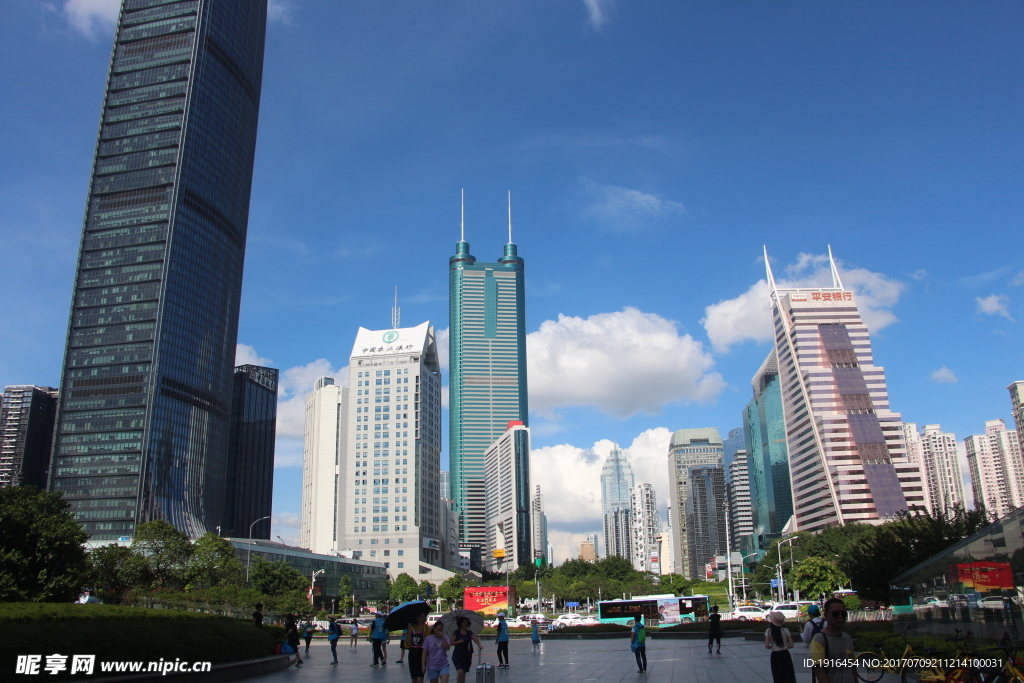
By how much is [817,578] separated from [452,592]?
64.1 metres

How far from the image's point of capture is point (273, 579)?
86.9 m

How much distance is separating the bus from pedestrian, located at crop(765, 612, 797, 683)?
59384mm

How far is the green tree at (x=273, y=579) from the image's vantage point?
85812 mm

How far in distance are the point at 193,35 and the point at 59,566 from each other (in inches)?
5317

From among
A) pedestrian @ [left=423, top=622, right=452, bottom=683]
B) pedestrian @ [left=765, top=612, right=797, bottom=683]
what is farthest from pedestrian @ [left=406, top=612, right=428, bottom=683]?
pedestrian @ [left=765, top=612, right=797, bottom=683]

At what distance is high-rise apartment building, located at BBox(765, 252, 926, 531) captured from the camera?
516ft

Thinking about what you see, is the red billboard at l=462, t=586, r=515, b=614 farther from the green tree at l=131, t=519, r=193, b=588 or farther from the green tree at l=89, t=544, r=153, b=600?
the green tree at l=89, t=544, r=153, b=600

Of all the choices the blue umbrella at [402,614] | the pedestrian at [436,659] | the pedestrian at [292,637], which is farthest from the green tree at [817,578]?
the pedestrian at [436,659]

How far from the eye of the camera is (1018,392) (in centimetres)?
18288

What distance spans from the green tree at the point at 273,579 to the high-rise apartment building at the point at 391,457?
71012 mm

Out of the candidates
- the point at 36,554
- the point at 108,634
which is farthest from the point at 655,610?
the point at 108,634

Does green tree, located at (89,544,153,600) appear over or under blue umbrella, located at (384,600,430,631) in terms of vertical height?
over

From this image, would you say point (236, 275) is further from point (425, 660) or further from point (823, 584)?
point (425, 660)

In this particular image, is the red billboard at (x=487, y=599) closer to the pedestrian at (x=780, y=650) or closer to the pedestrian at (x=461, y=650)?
the pedestrian at (x=461, y=650)
